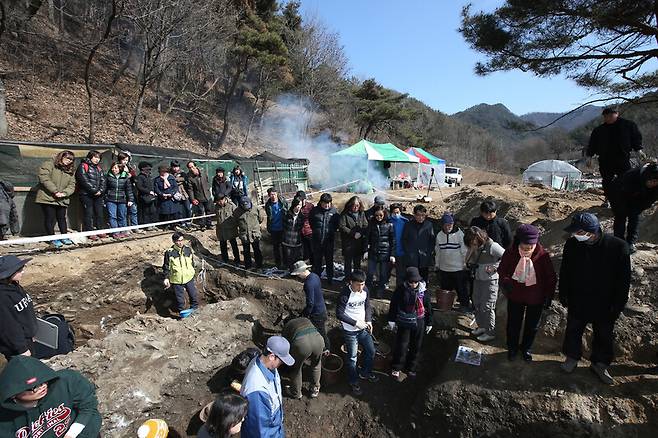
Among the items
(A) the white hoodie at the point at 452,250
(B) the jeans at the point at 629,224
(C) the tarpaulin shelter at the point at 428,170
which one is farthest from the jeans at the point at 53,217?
(C) the tarpaulin shelter at the point at 428,170

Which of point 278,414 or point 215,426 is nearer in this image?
point 215,426

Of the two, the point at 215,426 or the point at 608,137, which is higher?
the point at 608,137

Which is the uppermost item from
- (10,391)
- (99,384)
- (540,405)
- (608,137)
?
(608,137)

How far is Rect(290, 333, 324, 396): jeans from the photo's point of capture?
446 cm

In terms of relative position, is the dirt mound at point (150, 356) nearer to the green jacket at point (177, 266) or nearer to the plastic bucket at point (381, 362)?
the green jacket at point (177, 266)

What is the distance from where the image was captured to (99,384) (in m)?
4.82

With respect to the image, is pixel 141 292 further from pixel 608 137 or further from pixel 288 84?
pixel 288 84

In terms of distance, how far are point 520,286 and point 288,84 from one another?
28828mm

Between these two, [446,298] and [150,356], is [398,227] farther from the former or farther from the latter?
[150,356]

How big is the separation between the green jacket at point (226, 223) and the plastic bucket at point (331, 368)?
354 centimetres

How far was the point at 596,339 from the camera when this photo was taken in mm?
3850

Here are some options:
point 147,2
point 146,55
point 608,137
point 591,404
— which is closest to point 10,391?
point 591,404

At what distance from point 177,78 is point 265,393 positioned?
2779 cm

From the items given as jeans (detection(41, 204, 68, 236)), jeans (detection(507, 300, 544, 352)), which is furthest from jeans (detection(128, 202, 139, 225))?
jeans (detection(507, 300, 544, 352))
